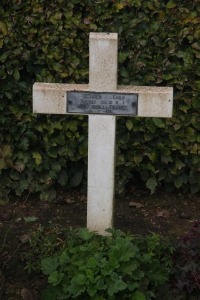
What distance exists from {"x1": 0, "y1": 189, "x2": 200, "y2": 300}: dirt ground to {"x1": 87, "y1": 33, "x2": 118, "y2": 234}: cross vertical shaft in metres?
Result: 0.57

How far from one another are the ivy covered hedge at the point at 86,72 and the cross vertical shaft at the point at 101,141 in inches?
34.6

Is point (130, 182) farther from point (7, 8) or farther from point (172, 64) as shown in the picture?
point (7, 8)

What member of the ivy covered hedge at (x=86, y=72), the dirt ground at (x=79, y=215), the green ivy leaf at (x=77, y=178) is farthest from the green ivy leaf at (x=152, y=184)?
the green ivy leaf at (x=77, y=178)

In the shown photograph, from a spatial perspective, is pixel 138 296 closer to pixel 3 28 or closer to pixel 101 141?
pixel 101 141

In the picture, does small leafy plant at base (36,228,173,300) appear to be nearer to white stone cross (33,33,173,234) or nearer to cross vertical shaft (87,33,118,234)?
cross vertical shaft (87,33,118,234)

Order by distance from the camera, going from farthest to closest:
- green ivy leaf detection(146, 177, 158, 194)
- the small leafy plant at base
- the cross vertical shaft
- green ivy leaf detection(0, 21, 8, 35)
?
green ivy leaf detection(146, 177, 158, 194) → green ivy leaf detection(0, 21, 8, 35) → the cross vertical shaft → the small leafy plant at base

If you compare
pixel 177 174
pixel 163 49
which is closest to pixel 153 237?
pixel 177 174

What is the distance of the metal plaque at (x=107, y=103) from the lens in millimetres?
4223

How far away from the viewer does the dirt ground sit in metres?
4.69

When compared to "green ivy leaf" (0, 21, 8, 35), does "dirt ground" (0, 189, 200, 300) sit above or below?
below

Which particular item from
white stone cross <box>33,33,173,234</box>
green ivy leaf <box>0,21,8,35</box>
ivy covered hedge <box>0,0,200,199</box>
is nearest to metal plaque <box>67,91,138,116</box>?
white stone cross <box>33,33,173,234</box>

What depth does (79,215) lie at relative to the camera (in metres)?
5.28

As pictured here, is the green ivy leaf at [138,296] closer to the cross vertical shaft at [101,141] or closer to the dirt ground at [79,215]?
the cross vertical shaft at [101,141]

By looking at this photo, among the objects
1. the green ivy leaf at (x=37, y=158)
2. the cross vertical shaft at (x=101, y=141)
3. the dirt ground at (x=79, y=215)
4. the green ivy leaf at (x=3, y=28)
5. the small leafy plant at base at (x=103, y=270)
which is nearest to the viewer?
the small leafy plant at base at (x=103, y=270)
